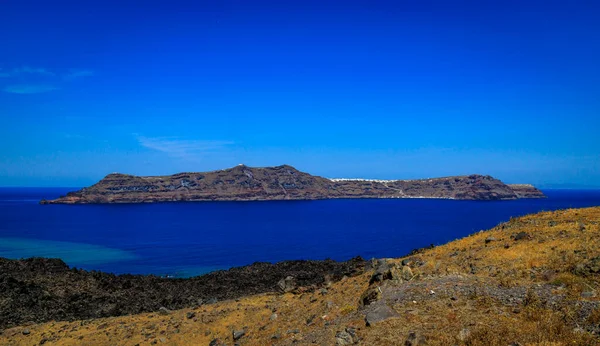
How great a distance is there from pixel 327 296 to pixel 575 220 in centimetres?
1453

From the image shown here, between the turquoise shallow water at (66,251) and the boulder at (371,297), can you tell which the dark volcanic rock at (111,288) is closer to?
the boulder at (371,297)

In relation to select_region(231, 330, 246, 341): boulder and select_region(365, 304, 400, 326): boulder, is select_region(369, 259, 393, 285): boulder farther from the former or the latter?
select_region(231, 330, 246, 341): boulder

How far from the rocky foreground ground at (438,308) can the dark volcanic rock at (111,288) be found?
3058 mm

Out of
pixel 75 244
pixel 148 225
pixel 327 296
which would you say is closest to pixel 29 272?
pixel 327 296

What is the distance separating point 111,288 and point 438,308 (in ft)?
102

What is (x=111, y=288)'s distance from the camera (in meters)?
35.1

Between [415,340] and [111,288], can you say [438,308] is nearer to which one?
[415,340]

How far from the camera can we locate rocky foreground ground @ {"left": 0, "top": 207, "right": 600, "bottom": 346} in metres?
11.8

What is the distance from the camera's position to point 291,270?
131 ft

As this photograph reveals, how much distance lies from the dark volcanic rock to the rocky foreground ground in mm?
3058

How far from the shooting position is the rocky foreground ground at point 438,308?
464 inches

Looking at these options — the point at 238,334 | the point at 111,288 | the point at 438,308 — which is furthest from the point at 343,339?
the point at 111,288

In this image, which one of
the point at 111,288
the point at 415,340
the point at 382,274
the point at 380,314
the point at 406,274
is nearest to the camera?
the point at 415,340

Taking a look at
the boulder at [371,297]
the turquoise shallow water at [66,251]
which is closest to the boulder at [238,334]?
the boulder at [371,297]
